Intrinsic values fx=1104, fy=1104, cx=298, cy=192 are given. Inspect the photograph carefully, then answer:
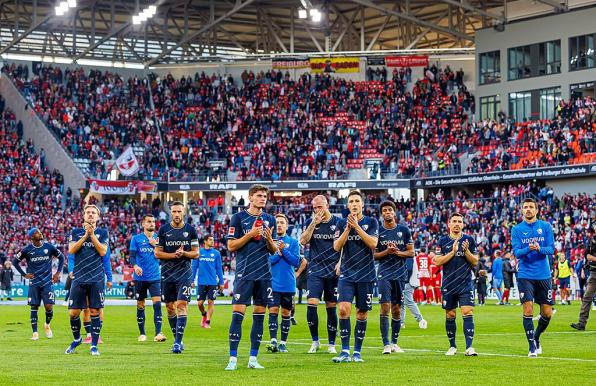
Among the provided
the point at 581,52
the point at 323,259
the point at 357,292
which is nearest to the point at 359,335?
the point at 357,292

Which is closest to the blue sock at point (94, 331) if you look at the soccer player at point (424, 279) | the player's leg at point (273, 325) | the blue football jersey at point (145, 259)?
the player's leg at point (273, 325)

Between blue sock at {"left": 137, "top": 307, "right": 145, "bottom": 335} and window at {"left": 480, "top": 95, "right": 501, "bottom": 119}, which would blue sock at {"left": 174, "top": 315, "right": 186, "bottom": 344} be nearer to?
blue sock at {"left": 137, "top": 307, "right": 145, "bottom": 335}

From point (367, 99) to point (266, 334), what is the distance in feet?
160

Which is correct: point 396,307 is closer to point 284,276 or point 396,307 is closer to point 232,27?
point 284,276

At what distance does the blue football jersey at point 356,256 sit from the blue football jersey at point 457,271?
6.83ft

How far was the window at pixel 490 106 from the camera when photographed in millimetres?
68438

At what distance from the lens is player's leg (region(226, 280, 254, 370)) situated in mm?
15398

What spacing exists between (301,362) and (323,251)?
2.04 m

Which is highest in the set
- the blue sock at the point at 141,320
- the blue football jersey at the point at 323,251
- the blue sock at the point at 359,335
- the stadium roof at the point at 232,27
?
the stadium roof at the point at 232,27

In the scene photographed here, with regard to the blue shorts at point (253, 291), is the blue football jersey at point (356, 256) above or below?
above

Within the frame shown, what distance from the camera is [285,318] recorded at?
19828 mm

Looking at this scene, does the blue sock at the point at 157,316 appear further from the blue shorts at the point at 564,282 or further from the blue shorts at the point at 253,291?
the blue shorts at the point at 564,282

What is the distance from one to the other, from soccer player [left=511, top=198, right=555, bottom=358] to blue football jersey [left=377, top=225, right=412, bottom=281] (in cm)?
202

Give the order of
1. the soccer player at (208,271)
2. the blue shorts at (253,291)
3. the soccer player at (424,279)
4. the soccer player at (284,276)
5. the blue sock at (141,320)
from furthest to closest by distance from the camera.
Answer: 1. the soccer player at (424,279)
2. the soccer player at (208,271)
3. the blue sock at (141,320)
4. the soccer player at (284,276)
5. the blue shorts at (253,291)
